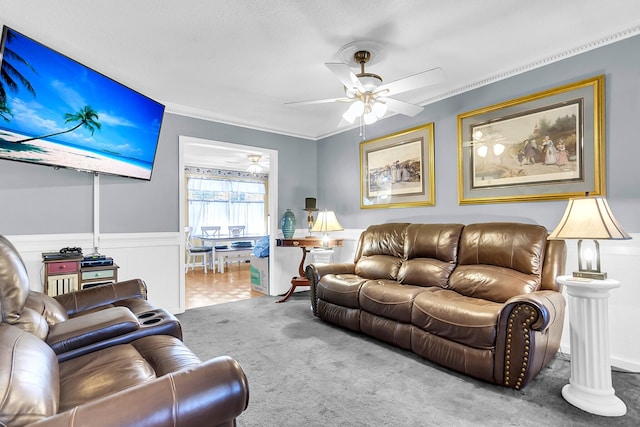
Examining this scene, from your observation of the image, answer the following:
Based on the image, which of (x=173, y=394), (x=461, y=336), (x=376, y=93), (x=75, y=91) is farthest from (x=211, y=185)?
(x=173, y=394)

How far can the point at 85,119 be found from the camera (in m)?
2.80

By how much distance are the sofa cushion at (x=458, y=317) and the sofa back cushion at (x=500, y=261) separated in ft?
0.45

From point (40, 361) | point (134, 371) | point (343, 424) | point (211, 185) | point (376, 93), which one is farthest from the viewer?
point (211, 185)

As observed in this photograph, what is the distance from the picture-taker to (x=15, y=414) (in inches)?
32.3

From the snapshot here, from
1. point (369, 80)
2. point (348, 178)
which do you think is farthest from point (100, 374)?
point (348, 178)

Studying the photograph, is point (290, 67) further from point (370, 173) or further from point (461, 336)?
point (461, 336)

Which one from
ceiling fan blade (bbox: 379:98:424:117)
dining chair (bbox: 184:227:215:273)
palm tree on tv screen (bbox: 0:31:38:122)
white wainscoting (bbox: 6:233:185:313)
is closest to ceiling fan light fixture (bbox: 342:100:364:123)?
ceiling fan blade (bbox: 379:98:424:117)

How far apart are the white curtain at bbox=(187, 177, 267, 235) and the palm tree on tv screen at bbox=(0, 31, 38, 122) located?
581cm

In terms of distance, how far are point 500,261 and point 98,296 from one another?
3145 mm

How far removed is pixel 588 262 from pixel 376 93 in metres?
1.91

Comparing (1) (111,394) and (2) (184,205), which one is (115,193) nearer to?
(2) (184,205)

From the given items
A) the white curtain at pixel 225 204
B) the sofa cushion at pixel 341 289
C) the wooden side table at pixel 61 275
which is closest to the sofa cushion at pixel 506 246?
the sofa cushion at pixel 341 289

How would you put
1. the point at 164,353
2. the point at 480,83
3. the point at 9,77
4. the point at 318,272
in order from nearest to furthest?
the point at 164,353 → the point at 9,77 → the point at 480,83 → the point at 318,272

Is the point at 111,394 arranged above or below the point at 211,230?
below
